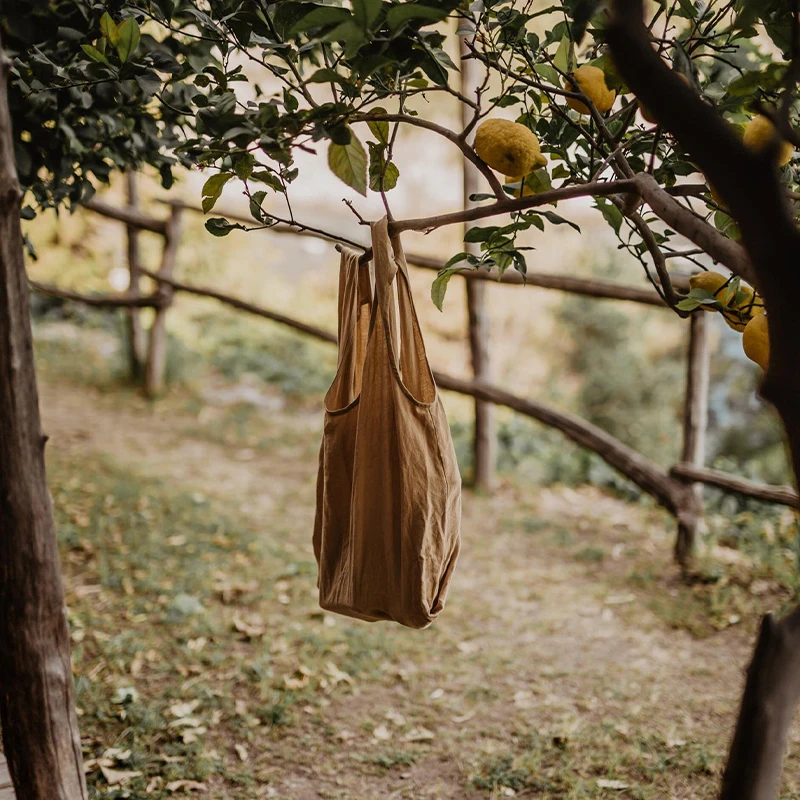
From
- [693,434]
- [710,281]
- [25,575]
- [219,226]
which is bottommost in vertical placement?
[25,575]

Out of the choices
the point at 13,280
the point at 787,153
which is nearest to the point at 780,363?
the point at 787,153

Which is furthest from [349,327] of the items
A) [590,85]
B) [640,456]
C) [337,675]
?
[640,456]

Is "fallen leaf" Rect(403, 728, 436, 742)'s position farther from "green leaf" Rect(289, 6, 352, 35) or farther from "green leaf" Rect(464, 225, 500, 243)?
"green leaf" Rect(289, 6, 352, 35)

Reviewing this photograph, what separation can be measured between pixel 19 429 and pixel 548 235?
5.87 m

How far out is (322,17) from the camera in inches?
33.1

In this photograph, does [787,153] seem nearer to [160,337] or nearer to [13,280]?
[13,280]

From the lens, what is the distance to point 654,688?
2.34m

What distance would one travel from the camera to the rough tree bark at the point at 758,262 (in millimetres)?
717

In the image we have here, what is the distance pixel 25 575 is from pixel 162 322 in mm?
3914

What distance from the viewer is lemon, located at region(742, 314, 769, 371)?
0.98 m

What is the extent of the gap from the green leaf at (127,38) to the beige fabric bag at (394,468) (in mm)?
490

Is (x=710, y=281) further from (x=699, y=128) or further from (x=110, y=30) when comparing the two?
(x=110, y=30)

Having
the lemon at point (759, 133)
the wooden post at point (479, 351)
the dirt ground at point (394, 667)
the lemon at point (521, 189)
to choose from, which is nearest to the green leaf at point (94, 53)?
the lemon at point (521, 189)

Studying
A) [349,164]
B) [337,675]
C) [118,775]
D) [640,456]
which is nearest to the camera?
[349,164]
